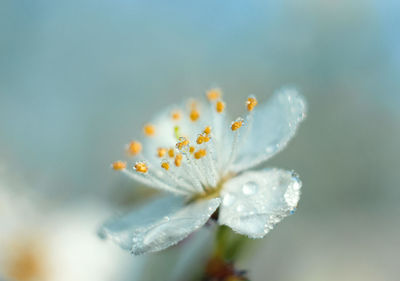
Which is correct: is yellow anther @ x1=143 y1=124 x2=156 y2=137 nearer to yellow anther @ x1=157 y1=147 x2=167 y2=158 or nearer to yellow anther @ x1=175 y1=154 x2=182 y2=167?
yellow anther @ x1=157 y1=147 x2=167 y2=158

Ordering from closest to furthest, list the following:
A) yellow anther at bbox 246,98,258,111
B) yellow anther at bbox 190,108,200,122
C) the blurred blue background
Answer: yellow anther at bbox 246,98,258,111
yellow anther at bbox 190,108,200,122
the blurred blue background

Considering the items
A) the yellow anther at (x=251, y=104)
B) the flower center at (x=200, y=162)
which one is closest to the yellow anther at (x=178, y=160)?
the flower center at (x=200, y=162)

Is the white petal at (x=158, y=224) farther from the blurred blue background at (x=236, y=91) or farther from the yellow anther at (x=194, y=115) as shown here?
the blurred blue background at (x=236, y=91)

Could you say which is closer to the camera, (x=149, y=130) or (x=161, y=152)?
(x=161, y=152)

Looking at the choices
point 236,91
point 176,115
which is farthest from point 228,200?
point 236,91

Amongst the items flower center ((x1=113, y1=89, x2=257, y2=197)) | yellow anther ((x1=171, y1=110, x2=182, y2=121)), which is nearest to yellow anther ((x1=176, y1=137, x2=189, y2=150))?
flower center ((x1=113, y1=89, x2=257, y2=197))

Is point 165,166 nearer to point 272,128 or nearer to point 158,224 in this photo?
point 158,224
